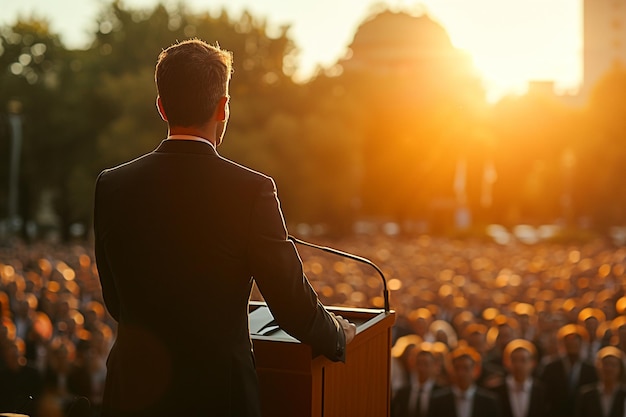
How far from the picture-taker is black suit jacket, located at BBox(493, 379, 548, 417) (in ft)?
27.9

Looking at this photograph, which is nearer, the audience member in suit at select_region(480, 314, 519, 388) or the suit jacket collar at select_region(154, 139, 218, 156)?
the suit jacket collar at select_region(154, 139, 218, 156)

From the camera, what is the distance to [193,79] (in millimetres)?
2363

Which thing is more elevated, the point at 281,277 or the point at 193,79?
the point at 193,79

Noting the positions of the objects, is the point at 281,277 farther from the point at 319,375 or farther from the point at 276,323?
the point at 276,323

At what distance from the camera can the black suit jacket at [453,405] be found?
7.86 metres

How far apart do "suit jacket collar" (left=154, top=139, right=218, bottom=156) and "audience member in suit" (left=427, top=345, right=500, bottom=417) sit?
5.91 meters

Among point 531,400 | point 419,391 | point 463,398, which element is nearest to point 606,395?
point 531,400

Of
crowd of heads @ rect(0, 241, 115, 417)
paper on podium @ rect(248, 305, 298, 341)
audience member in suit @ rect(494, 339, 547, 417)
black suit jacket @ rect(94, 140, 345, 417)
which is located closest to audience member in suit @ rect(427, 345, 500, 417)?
audience member in suit @ rect(494, 339, 547, 417)

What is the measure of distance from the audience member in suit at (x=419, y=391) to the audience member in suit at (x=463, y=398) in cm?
13

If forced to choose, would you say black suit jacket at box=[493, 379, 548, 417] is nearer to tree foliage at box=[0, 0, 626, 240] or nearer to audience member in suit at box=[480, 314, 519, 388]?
audience member in suit at box=[480, 314, 519, 388]

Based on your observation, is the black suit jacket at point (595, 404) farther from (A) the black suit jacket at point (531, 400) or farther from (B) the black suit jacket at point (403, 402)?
(B) the black suit jacket at point (403, 402)

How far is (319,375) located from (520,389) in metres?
6.46

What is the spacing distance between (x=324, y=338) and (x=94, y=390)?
7.08 meters

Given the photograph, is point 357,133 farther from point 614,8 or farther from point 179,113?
point 614,8
